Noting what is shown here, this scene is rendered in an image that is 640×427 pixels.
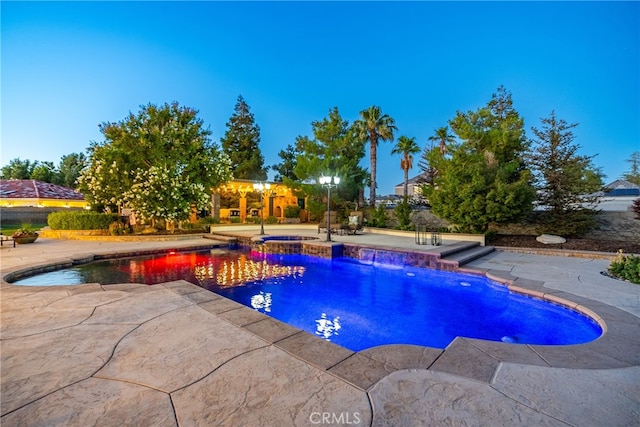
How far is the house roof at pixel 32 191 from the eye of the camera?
2267cm

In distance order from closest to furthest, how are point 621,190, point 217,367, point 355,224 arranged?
point 217,367
point 355,224
point 621,190

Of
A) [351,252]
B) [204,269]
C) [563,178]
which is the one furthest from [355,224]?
[204,269]

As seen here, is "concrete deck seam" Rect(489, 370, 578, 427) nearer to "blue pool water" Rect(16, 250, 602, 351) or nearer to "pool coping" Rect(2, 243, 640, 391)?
"pool coping" Rect(2, 243, 640, 391)

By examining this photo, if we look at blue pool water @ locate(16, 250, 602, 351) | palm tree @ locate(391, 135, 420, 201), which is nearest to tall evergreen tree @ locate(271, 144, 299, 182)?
palm tree @ locate(391, 135, 420, 201)

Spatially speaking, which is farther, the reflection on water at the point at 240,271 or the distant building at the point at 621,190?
the distant building at the point at 621,190

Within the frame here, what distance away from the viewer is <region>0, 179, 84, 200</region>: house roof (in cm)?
2267

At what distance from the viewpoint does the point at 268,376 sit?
7.73ft

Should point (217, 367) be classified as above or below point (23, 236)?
below

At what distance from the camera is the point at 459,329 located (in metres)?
4.54

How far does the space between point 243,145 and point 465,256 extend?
30459mm

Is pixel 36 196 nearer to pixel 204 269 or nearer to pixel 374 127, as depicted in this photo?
pixel 204 269

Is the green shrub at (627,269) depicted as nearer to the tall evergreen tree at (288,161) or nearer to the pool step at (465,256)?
the pool step at (465,256)

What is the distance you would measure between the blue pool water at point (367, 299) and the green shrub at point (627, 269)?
258 centimetres

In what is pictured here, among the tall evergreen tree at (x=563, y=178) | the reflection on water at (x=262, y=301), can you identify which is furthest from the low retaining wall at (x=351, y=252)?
the tall evergreen tree at (x=563, y=178)
